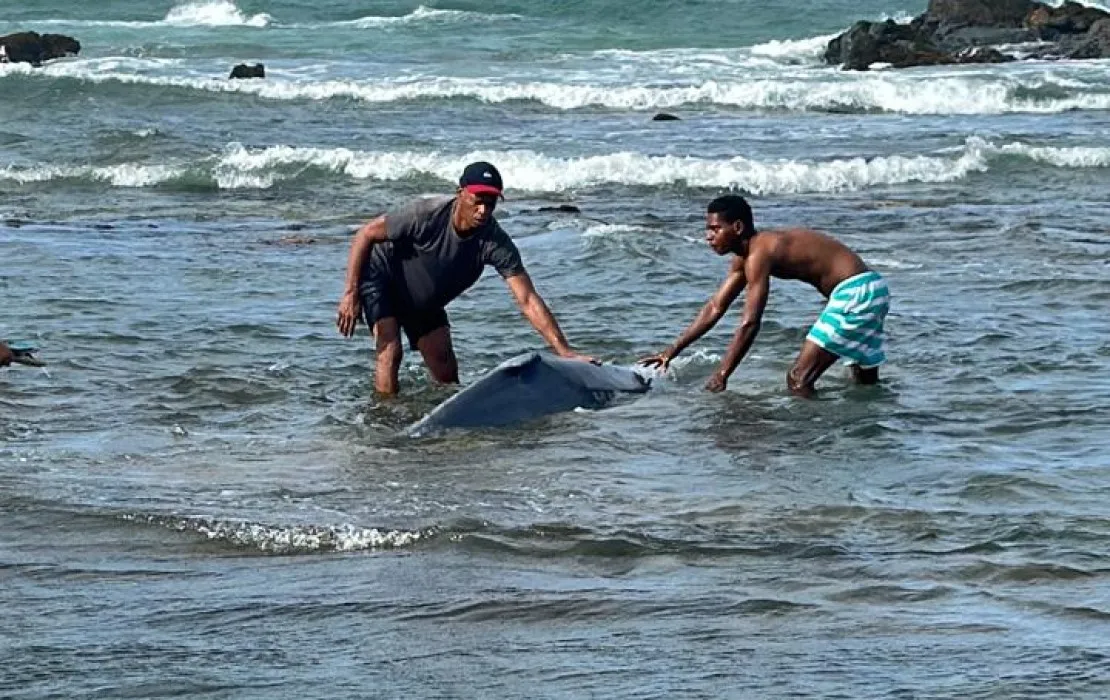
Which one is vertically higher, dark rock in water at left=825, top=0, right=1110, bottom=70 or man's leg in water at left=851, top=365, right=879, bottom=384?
dark rock in water at left=825, top=0, right=1110, bottom=70

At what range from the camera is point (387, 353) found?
10555 millimetres

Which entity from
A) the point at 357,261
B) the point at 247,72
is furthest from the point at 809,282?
the point at 247,72

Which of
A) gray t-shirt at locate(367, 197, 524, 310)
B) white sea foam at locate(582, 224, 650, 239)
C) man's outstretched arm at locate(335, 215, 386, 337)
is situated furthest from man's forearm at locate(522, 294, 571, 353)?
white sea foam at locate(582, 224, 650, 239)

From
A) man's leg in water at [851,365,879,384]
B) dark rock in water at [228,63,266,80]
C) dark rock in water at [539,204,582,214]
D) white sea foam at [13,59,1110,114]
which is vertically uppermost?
dark rock in water at [228,63,266,80]

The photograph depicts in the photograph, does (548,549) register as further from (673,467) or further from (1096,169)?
(1096,169)

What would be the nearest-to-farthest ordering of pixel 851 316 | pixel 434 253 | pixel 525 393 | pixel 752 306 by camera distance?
1. pixel 525 393
2. pixel 434 253
3. pixel 752 306
4. pixel 851 316

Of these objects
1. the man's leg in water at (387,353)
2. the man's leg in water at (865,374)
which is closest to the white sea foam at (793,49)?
the man's leg in water at (865,374)

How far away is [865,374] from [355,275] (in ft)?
Answer: 9.61

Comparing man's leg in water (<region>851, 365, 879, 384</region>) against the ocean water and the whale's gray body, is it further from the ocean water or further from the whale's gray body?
the whale's gray body

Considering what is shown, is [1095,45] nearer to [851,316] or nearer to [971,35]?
[971,35]

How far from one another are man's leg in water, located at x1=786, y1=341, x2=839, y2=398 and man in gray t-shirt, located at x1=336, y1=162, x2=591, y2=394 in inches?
61.1

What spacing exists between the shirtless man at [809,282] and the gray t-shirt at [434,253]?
3.40 feet

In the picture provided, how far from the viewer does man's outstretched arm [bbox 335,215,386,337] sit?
965cm

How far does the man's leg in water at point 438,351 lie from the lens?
10641 millimetres
